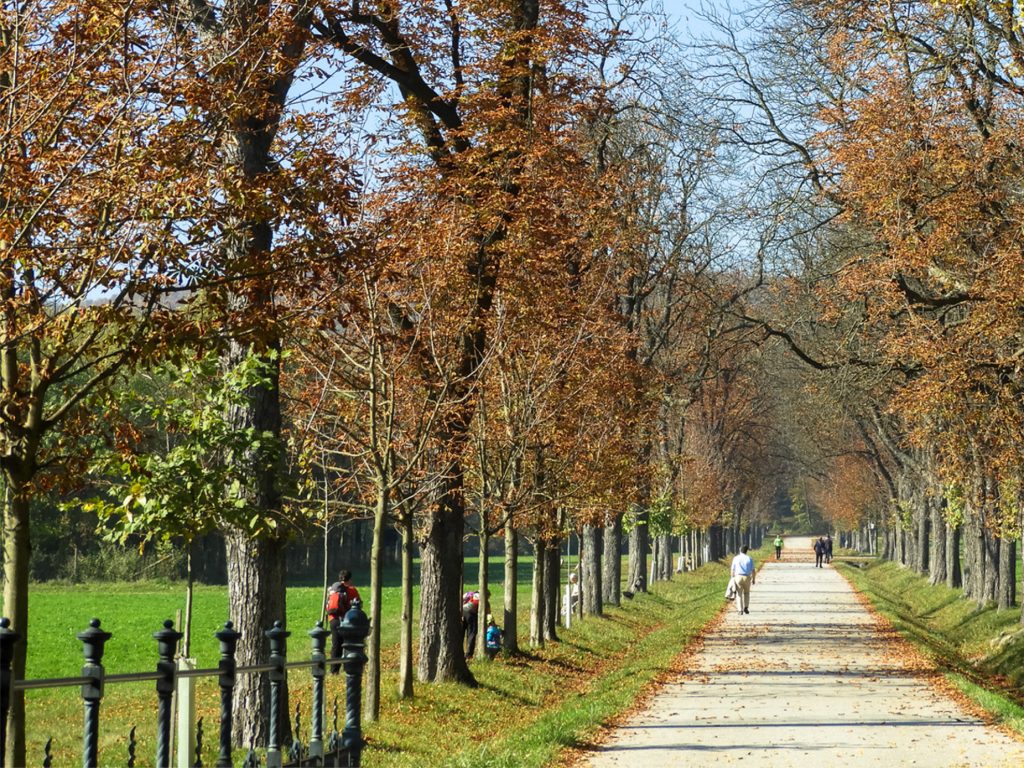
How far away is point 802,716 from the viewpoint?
15.5m

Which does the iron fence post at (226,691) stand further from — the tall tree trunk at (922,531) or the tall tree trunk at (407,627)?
the tall tree trunk at (922,531)

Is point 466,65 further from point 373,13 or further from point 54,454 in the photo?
point 54,454

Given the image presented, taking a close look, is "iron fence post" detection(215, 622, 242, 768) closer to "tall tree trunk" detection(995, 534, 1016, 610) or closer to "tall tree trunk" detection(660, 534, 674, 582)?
"tall tree trunk" detection(995, 534, 1016, 610)

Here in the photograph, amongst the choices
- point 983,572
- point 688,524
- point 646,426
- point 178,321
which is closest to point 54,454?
point 178,321

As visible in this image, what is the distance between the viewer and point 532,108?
1888cm

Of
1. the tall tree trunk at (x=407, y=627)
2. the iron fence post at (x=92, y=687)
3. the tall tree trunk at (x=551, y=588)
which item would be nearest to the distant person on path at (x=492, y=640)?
Result: the tall tree trunk at (x=551, y=588)

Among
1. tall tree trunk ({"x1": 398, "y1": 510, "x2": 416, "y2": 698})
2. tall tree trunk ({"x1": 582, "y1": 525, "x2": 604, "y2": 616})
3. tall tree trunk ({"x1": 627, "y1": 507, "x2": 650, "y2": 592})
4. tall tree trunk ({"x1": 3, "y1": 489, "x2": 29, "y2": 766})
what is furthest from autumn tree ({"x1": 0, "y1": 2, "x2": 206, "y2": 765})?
tall tree trunk ({"x1": 627, "y1": 507, "x2": 650, "y2": 592})

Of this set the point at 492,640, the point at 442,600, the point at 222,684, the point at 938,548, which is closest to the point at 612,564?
the point at 492,640

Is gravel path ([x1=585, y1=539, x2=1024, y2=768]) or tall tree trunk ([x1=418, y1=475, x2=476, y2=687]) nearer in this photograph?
gravel path ([x1=585, y1=539, x2=1024, y2=768])

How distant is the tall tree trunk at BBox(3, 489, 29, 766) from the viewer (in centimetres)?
695

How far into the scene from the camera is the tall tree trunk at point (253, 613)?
1292cm

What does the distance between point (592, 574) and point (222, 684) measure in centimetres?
2624

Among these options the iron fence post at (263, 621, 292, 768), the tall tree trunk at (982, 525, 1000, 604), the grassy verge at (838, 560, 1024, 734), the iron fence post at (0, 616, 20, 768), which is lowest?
Answer: the grassy verge at (838, 560, 1024, 734)

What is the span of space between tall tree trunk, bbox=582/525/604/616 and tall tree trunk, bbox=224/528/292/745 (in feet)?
65.6
